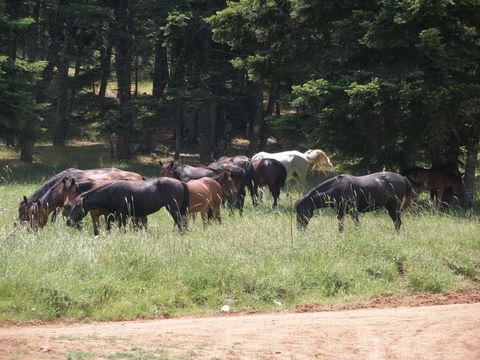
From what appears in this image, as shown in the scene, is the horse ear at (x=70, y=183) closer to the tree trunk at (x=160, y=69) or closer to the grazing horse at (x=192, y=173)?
the grazing horse at (x=192, y=173)

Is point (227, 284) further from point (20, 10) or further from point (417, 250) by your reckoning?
point (20, 10)

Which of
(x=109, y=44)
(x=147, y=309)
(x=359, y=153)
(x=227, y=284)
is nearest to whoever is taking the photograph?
(x=147, y=309)

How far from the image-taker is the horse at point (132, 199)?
14023 millimetres

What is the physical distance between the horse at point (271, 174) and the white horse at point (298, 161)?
35.0 inches

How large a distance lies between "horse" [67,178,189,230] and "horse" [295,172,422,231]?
8.39 ft

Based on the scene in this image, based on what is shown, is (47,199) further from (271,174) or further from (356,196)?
(271,174)

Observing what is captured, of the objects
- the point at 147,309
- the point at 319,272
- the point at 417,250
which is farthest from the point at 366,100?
the point at 147,309

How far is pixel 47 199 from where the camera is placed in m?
15.2

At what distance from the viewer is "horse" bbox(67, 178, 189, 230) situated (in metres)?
14.0

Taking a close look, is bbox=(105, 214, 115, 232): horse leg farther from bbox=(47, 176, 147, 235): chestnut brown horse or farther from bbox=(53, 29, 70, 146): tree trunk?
bbox=(53, 29, 70, 146): tree trunk

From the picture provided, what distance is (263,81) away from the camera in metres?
22.6

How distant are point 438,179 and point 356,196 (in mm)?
6711

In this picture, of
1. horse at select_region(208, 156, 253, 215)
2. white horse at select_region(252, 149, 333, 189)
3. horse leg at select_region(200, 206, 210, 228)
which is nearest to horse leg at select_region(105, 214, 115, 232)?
horse leg at select_region(200, 206, 210, 228)

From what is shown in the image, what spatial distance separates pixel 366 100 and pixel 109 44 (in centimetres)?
2333
